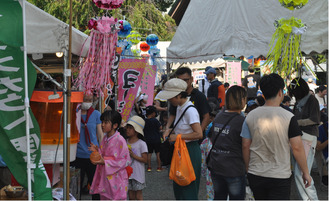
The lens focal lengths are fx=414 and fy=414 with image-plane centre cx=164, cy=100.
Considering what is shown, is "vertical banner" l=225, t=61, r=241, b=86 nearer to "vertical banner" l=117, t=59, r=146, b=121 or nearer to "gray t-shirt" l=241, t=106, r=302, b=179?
"vertical banner" l=117, t=59, r=146, b=121

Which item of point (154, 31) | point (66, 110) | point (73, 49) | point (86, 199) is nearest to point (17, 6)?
point (73, 49)

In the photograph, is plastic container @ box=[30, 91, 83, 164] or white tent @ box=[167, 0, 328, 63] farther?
white tent @ box=[167, 0, 328, 63]

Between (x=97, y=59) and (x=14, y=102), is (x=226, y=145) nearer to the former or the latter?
(x=97, y=59)

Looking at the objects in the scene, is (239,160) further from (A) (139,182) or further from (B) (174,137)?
(A) (139,182)

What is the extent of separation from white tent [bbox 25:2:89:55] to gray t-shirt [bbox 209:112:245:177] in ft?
6.77

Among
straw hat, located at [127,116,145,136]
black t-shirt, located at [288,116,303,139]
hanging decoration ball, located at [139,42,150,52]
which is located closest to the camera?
black t-shirt, located at [288,116,303,139]

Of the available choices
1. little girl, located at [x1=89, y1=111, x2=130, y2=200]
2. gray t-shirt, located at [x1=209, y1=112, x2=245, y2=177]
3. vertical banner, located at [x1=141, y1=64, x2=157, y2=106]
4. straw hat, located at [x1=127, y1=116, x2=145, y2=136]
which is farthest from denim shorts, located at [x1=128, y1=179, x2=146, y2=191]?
vertical banner, located at [x1=141, y1=64, x2=157, y2=106]

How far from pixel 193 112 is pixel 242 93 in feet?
2.53

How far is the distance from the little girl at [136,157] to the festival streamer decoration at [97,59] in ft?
2.79

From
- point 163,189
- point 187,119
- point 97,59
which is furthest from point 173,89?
point 163,189

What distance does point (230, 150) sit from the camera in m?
4.44

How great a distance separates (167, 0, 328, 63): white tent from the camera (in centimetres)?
561

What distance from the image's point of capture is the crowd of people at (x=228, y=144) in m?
4.04

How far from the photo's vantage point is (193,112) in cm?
512
